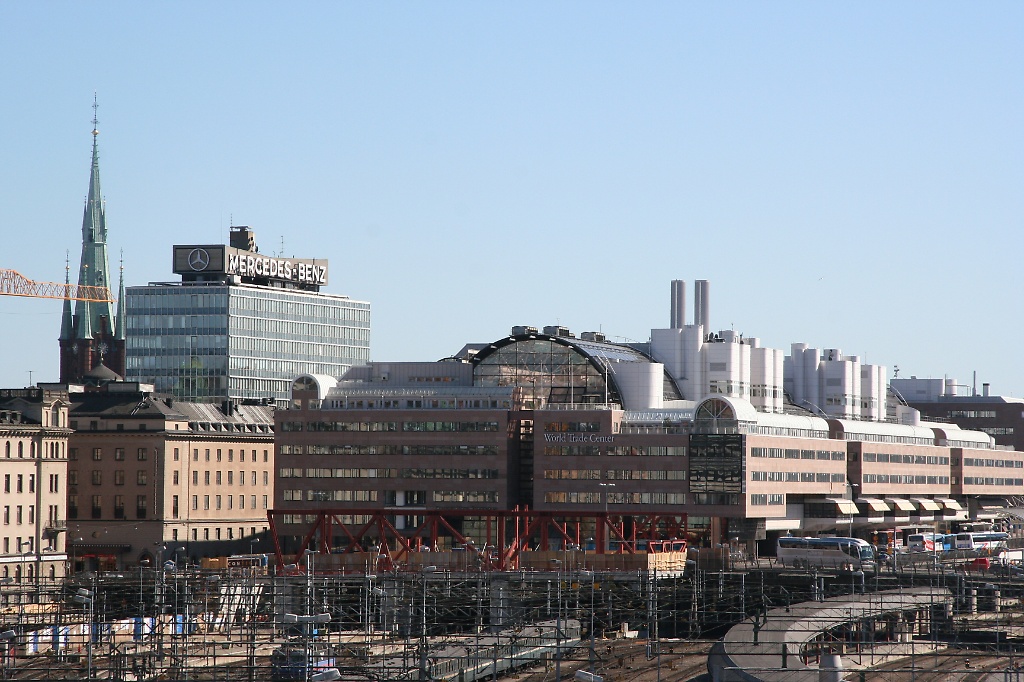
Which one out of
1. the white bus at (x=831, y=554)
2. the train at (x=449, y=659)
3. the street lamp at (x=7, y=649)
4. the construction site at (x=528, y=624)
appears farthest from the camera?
the white bus at (x=831, y=554)

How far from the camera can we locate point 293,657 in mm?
119250

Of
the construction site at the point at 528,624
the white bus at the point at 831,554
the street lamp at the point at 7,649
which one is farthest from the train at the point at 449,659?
A: the white bus at the point at 831,554

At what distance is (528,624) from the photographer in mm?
146875

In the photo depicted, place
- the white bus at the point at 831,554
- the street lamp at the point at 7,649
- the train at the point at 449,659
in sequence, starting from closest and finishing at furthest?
the train at the point at 449,659
the street lamp at the point at 7,649
the white bus at the point at 831,554

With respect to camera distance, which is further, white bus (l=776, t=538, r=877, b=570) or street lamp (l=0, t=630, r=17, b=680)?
white bus (l=776, t=538, r=877, b=570)

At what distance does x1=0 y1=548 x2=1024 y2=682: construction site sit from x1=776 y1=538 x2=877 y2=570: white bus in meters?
5.41

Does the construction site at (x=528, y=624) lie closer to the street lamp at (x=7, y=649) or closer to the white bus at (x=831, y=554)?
the street lamp at (x=7, y=649)

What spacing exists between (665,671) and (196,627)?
123 feet

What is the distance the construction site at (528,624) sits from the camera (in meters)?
115

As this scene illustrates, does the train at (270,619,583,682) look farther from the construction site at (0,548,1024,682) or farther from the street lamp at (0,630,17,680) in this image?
the street lamp at (0,630,17,680)

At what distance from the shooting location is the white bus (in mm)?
185625

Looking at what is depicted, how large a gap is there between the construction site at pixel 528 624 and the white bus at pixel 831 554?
5410 millimetres

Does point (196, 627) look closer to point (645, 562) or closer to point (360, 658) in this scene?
point (360, 658)

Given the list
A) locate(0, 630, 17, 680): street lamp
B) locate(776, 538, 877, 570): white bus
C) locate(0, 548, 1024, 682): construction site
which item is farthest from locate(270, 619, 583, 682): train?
locate(776, 538, 877, 570): white bus
